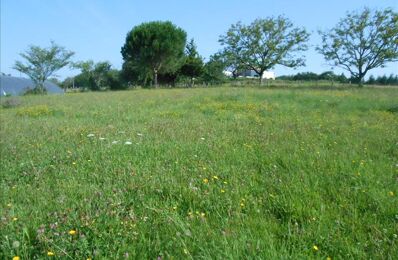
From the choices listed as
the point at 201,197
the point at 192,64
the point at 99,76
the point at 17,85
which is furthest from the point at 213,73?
the point at 201,197

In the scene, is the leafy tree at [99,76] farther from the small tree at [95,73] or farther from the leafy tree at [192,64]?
the leafy tree at [192,64]

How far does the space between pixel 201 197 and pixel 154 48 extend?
45.9 metres

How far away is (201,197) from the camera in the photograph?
9.89 feet

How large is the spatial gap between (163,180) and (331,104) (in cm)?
1115

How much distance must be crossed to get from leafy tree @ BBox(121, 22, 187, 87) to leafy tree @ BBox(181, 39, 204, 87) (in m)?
4.48

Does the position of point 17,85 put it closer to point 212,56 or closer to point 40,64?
point 40,64

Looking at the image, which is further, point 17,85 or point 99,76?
point 99,76

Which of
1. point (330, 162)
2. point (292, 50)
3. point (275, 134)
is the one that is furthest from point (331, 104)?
point (292, 50)

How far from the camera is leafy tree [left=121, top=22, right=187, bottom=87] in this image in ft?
153

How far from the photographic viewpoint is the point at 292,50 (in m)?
47.0

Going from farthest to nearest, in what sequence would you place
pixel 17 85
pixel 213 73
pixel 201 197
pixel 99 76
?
pixel 99 76, pixel 213 73, pixel 17 85, pixel 201 197

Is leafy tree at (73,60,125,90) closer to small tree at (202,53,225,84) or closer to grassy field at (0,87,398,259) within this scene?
small tree at (202,53,225,84)

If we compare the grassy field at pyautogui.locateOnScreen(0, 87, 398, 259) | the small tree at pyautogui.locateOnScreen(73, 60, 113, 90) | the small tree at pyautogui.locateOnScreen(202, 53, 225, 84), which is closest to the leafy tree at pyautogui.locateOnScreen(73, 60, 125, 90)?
the small tree at pyautogui.locateOnScreen(73, 60, 113, 90)

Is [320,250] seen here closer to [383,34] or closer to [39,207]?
[39,207]
